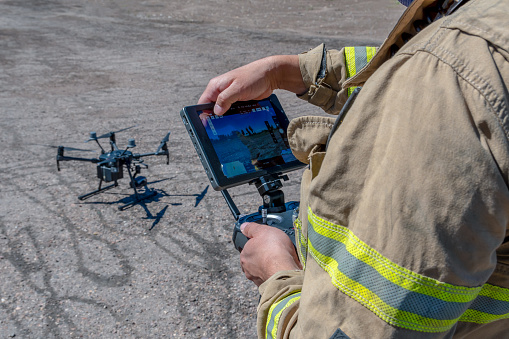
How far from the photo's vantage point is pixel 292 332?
Result: 3.63ft

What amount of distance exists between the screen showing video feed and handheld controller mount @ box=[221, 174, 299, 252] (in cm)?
7

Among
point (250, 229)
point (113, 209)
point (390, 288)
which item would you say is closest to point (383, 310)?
point (390, 288)

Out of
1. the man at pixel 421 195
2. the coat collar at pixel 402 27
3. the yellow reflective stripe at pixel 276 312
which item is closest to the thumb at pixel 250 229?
the yellow reflective stripe at pixel 276 312

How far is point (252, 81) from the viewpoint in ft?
6.45

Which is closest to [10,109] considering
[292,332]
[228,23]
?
[292,332]

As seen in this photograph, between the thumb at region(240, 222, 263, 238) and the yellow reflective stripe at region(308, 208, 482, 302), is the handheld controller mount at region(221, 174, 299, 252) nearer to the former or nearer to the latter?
the thumb at region(240, 222, 263, 238)

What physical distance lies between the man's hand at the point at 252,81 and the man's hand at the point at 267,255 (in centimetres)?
56

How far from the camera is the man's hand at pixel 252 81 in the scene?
6.35 feet

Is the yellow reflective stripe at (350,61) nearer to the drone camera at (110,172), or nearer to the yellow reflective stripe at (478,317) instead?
the yellow reflective stripe at (478,317)

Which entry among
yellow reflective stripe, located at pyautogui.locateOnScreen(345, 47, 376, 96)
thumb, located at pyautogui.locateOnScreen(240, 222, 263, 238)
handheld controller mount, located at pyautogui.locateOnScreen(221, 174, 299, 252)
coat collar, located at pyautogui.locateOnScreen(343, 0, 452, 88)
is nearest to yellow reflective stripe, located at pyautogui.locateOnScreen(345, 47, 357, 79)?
yellow reflective stripe, located at pyautogui.locateOnScreen(345, 47, 376, 96)

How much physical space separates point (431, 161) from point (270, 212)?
4.10ft

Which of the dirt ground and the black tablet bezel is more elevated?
the black tablet bezel

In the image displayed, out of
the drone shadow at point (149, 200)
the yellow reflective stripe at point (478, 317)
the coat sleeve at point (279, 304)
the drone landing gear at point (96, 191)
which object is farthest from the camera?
the drone landing gear at point (96, 191)

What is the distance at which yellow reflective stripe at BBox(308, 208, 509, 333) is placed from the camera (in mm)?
860
